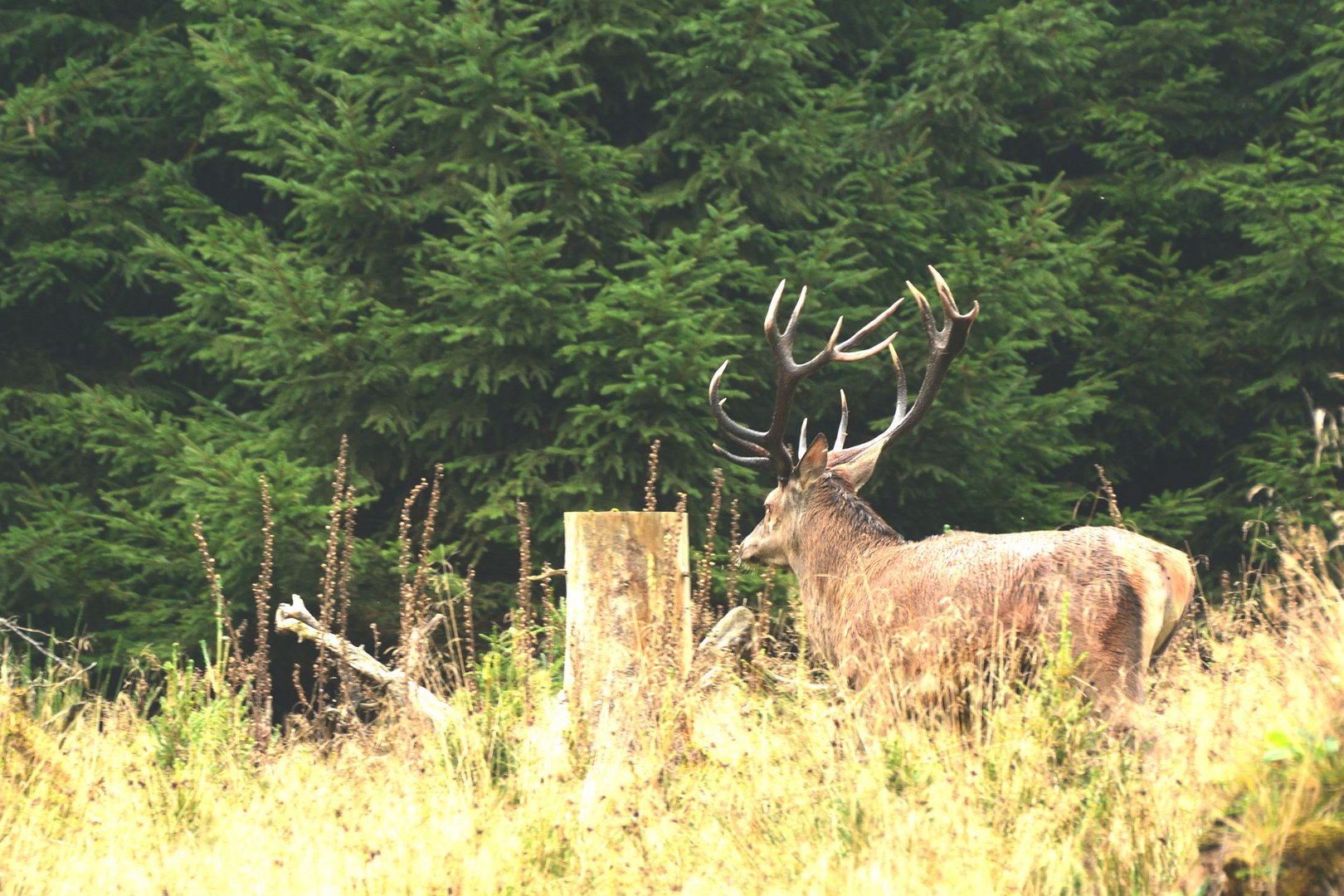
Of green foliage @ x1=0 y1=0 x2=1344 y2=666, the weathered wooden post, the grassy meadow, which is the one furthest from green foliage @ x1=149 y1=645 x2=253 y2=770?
green foliage @ x1=0 y1=0 x2=1344 y2=666

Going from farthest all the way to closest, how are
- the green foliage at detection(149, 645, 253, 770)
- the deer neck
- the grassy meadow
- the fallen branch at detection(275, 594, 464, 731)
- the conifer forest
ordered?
1. the conifer forest
2. the deer neck
3. the fallen branch at detection(275, 594, 464, 731)
4. the green foliage at detection(149, 645, 253, 770)
5. the grassy meadow

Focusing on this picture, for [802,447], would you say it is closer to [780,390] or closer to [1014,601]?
[780,390]

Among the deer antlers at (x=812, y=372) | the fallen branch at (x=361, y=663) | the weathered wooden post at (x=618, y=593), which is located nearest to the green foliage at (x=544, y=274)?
the fallen branch at (x=361, y=663)

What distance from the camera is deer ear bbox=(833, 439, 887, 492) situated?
256 inches

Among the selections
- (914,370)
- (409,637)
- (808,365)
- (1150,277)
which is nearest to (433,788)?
(409,637)

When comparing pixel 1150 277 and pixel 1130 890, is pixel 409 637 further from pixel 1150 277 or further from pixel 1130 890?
pixel 1150 277

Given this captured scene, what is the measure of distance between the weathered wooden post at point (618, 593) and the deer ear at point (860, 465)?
1442 millimetres

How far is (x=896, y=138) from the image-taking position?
10.7m

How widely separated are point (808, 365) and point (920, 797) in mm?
2748

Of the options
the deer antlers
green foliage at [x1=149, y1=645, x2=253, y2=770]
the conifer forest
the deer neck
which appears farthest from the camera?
the conifer forest

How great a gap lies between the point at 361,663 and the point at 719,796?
95.8 inches

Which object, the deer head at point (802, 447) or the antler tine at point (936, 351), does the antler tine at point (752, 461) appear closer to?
the deer head at point (802, 447)

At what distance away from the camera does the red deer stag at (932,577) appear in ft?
15.9

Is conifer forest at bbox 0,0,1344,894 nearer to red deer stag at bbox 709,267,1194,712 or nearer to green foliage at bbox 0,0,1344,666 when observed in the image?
green foliage at bbox 0,0,1344,666
